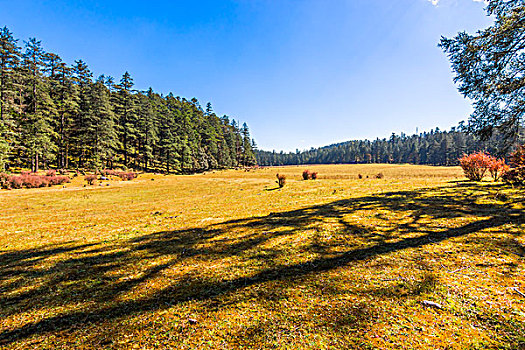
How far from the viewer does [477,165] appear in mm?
14977

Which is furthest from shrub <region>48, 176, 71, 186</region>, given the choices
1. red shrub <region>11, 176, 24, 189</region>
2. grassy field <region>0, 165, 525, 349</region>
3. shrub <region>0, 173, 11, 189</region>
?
grassy field <region>0, 165, 525, 349</region>

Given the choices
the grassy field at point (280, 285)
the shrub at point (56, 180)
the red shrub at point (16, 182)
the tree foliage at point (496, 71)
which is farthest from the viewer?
the shrub at point (56, 180)

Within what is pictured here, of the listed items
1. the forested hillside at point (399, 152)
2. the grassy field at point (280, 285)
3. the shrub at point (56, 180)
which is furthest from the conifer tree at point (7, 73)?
the forested hillside at point (399, 152)

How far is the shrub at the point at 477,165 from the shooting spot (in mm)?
14523

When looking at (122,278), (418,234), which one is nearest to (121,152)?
(122,278)

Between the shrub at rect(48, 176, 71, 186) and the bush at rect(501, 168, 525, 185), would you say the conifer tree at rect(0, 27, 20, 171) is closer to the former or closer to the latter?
the shrub at rect(48, 176, 71, 186)

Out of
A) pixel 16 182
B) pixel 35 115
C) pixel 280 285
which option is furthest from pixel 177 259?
pixel 35 115

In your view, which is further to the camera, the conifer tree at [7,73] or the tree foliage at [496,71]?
the conifer tree at [7,73]

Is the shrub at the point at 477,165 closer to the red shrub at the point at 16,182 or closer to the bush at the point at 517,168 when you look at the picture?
the bush at the point at 517,168

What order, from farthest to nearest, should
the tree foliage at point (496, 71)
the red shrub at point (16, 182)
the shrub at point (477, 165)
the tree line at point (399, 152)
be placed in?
the tree line at point (399, 152)
the red shrub at point (16, 182)
the shrub at point (477, 165)
the tree foliage at point (496, 71)

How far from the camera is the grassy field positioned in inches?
97.0

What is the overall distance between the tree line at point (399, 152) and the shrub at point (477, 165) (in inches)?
2897

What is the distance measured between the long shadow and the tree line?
88.6 meters

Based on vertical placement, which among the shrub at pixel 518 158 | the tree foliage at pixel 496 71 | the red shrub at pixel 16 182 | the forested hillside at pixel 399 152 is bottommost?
the red shrub at pixel 16 182
